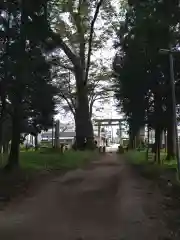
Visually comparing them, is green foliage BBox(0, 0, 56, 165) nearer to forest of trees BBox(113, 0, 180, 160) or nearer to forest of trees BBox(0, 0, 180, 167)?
forest of trees BBox(0, 0, 180, 167)

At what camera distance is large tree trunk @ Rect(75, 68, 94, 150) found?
49719 mm

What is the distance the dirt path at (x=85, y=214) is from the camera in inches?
378

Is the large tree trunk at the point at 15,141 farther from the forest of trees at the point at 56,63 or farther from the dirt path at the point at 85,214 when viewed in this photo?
the dirt path at the point at 85,214

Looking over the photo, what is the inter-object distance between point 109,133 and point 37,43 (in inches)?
5687

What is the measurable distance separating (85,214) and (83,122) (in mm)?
38426

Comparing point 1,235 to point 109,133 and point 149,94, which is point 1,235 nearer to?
point 149,94

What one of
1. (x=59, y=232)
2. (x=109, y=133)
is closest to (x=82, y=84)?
(x=59, y=232)

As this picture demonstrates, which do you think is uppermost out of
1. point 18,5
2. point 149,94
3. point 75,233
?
point 18,5

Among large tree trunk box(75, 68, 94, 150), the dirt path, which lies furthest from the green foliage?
large tree trunk box(75, 68, 94, 150)

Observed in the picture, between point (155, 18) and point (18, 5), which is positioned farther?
point (18, 5)

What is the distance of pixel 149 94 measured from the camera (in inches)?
1081

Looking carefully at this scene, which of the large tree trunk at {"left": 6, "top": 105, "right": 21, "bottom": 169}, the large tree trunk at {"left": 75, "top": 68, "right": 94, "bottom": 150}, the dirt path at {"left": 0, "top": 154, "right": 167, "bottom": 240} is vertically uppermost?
the large tree trunk at {"left": 75, "top": 68, "right": 94, "bottom": 150}

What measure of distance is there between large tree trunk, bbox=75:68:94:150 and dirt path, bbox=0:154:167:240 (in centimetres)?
3107

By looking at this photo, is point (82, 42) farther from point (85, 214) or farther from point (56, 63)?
point (85, 214)
